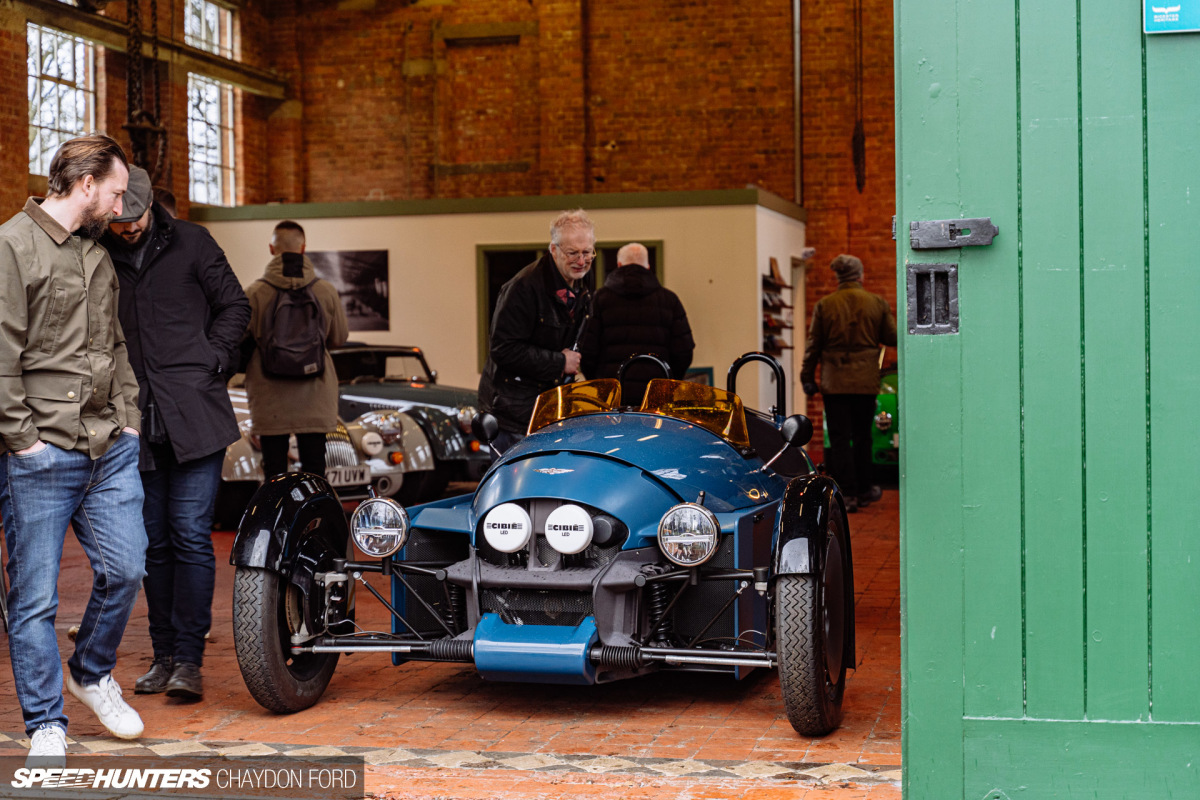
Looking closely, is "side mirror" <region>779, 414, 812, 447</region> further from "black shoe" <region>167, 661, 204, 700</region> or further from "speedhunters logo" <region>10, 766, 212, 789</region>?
"speedhunters logo" <region>10, 766, 212, 789</region>

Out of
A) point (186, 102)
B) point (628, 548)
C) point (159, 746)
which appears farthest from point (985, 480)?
point (186, 102)

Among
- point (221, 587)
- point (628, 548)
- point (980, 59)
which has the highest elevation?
point (980, 59)

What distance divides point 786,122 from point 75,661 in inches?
562

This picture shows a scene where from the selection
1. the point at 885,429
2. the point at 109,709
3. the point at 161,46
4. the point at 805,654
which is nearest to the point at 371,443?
the point at 885,429

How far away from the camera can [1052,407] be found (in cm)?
271

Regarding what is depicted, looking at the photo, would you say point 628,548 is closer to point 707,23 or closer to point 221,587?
point 221,587

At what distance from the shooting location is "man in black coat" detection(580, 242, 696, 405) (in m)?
6.31

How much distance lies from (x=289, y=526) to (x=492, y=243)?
33.3ft

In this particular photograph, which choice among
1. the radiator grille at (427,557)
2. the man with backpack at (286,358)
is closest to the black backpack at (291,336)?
the man with backpack at (286,358)

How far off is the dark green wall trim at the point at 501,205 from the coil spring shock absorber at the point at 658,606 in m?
9.68

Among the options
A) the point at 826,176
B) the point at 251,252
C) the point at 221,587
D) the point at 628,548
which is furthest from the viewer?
the point at 826,176

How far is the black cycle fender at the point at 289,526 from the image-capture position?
13.3ft

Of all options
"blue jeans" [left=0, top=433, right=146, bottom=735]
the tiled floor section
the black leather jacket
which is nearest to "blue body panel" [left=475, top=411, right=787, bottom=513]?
the tiled floor section

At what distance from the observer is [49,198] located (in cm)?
362
